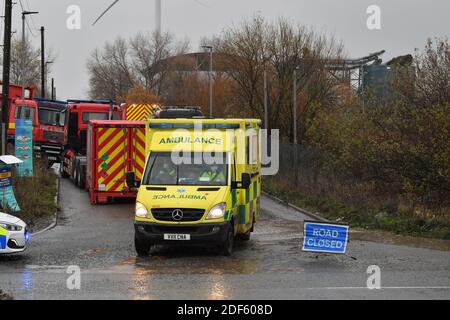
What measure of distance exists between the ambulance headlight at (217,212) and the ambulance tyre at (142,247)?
4.39ft

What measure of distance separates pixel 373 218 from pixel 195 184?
7.58m

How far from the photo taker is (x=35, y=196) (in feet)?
73.2

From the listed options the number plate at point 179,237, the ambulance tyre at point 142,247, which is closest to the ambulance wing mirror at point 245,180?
the number plate at point 179,237

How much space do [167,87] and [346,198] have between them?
2236 inches

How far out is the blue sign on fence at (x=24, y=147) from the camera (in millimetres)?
25672

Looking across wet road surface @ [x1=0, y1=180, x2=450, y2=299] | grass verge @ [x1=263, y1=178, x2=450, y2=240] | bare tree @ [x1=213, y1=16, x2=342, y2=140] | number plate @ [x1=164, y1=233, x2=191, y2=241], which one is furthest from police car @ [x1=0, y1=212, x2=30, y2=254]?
bare tree @ [x1=213, y1=16, x2=342, y2=140]

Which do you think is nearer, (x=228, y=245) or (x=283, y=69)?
(x=228, y=245)

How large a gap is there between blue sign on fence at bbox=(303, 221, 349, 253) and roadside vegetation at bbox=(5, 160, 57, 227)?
829 cm

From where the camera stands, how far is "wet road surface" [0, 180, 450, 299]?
10648 mm

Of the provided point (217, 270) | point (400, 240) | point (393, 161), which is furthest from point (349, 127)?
point (217, 270)

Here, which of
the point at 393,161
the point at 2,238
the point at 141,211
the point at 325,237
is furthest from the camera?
the point at 393,161

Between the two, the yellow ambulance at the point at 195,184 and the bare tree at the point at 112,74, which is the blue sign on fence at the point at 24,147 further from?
the bare tree at the point at 112,74

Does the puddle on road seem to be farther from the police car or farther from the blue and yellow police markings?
the blue and yellow police markings

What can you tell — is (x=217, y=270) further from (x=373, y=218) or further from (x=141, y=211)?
(x=373, y=218)
